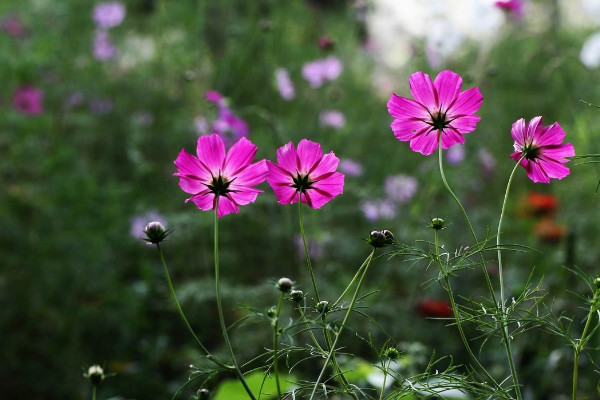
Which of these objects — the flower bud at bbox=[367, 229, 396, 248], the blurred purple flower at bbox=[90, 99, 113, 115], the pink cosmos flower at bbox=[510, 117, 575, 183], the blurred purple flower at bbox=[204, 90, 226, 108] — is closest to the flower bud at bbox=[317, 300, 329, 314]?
the flower bud at bbox=[367, 229, 396, 248]

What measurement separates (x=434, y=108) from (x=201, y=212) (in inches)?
48.7

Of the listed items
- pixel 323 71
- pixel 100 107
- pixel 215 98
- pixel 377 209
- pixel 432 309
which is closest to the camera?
pixel 215 98

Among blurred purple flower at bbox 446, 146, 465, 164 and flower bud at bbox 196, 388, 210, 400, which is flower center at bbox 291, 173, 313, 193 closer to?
flower bud at bbox 196, 388, 210, 400

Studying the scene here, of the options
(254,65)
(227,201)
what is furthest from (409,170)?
(227,201)

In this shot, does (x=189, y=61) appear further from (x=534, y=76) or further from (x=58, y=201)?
(x=534, y=76)

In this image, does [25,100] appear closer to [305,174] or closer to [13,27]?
[13,27]

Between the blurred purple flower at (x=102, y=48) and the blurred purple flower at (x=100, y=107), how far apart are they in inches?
6.5

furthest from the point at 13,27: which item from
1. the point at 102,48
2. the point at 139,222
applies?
the point at 139,222

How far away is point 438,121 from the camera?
50 centimetres

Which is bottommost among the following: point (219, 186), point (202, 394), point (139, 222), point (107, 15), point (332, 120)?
point (202, 394)

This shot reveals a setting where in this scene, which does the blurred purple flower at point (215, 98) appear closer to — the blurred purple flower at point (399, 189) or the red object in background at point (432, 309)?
the red object in background at point (432, 309)

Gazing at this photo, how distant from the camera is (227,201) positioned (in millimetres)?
520

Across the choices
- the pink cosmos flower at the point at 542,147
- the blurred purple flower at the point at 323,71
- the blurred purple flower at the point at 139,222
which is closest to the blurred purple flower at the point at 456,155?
the blurred purple flower at the point at 323,71

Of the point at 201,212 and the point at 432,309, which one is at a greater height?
the point at 201,212
